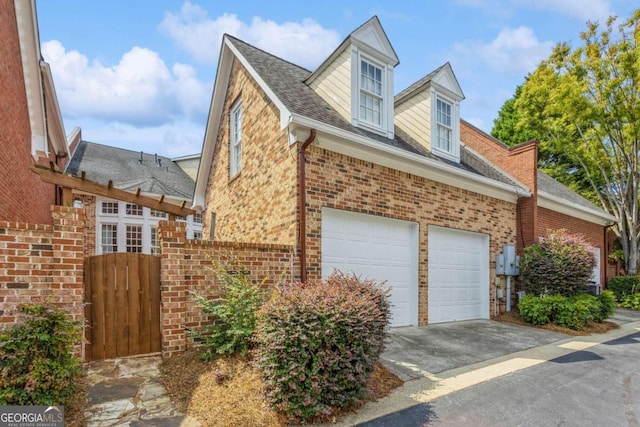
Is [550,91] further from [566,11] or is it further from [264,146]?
[264,146]

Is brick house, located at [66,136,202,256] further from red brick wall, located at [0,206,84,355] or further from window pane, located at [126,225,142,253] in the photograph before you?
red brick wall, located at [0,206,84,355]

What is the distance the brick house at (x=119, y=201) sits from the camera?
15133mm

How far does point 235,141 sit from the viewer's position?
33.2ft

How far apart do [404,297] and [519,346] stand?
8.04 ft

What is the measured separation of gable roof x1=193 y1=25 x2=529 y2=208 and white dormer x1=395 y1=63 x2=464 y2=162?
26 cm

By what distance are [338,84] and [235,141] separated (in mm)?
3676

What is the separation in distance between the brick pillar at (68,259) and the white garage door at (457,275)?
23.4 feet

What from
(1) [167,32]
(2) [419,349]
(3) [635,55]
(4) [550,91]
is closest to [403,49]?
(1) [167,32]

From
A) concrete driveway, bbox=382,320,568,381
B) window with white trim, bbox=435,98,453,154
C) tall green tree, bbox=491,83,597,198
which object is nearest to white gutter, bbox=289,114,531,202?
window with white trim, bbox=435,98,453,154

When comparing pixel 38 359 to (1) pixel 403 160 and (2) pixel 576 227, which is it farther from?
(2) pixel 576 227

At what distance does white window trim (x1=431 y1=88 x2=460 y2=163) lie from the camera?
9.41 m

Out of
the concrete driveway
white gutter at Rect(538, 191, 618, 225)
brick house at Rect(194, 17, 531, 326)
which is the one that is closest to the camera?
the concrete driveway

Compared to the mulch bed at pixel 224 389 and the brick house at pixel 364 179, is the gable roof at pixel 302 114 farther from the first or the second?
the mulch bed at pixel 224 389

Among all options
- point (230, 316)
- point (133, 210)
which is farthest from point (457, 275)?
point (133, 210)
